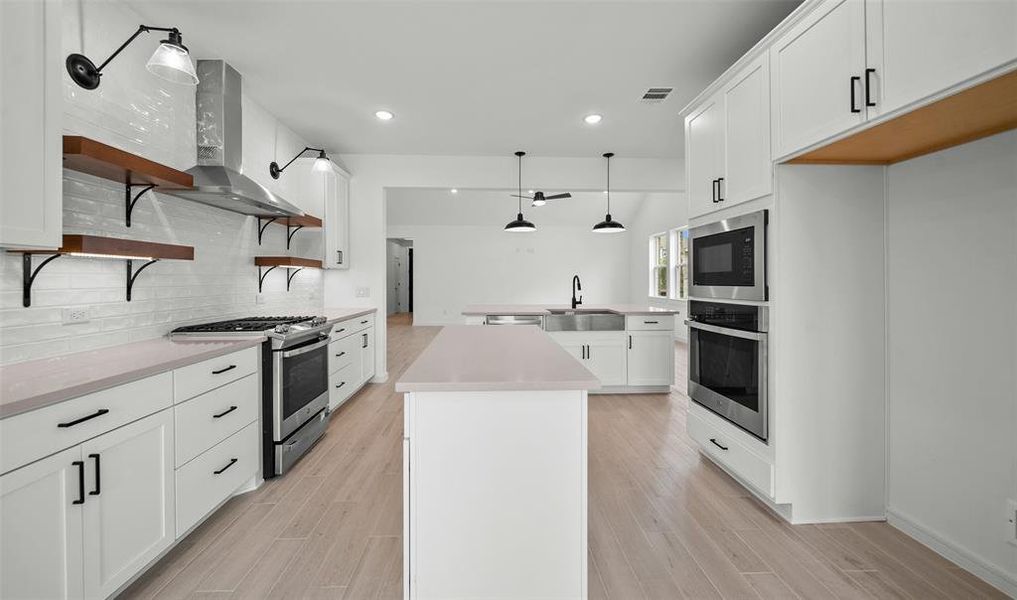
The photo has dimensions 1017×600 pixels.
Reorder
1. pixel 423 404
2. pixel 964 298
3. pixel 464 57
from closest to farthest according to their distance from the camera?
pixel 423 404 < pixel 964 298 < pixel 464 57

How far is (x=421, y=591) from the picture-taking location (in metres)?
1.44

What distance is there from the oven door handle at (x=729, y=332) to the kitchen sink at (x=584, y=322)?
5.33 feet

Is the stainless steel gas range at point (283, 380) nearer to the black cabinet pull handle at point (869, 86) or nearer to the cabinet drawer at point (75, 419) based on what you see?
the cabinet drawer at point (75, 419)

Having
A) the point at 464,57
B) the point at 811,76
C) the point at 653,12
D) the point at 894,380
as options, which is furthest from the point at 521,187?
the point at 894,380

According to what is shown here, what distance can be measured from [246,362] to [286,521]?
0.86 metres

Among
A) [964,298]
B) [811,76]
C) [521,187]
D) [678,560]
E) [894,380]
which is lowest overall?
[678,560]

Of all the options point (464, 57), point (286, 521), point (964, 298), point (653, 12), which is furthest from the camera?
point (464, 57)

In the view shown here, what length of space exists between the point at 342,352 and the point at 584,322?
2410 millimetres

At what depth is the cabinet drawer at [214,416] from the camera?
1.81m

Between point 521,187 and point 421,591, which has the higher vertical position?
point 521,187

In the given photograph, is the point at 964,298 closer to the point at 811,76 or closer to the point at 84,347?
the point at 811,76

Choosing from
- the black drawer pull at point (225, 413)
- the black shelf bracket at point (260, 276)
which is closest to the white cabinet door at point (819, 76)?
the black drawer pull at point (225, 413)

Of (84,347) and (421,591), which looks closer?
(421,591)

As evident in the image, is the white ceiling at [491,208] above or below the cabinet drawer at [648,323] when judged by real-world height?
above
